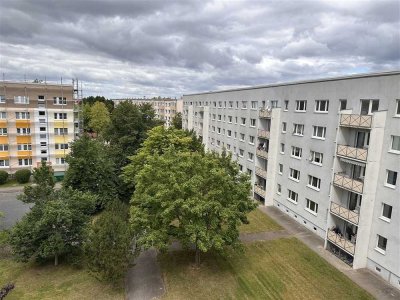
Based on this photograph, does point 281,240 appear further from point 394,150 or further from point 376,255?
point 394,150

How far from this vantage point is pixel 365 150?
2073 centimetres

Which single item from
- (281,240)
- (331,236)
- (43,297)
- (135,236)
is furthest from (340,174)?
(43,297)

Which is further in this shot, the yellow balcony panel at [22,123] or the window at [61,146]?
the window at [61,146]

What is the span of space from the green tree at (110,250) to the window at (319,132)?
18490 mm

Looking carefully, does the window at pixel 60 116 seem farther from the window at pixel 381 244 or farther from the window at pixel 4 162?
the window at pixel 381 244

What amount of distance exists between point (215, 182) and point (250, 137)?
2157 centimetres

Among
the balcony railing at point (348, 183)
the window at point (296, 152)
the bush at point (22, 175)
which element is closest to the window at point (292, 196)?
the window at point (296, 152)

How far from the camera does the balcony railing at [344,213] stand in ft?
70.8

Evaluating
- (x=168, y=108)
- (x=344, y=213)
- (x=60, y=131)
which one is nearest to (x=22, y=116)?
(x=60, y=131)

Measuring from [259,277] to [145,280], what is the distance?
8.03 meters

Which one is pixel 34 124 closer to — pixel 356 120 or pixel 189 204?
pixel 189 204

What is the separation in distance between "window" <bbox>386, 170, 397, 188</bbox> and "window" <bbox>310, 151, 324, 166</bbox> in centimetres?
684

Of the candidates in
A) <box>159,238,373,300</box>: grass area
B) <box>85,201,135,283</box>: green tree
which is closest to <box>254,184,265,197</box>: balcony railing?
<box>159,238,373,300</box>: grass area

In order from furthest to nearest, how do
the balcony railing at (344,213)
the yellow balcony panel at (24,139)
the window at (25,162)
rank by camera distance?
1. the window at (25,162)
2. the yellow balcony panel at (24,139)
3. the balcony railing at (344,213)
